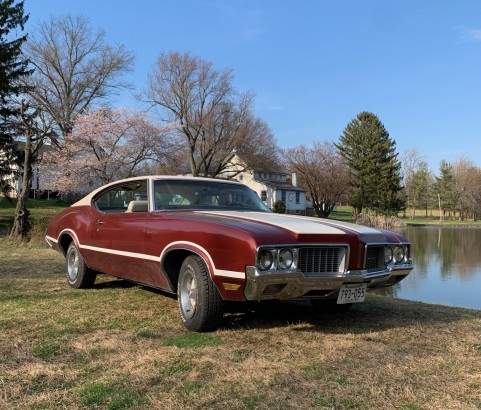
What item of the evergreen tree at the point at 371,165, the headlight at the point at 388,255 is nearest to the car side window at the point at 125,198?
the headlight at the point at 388,255

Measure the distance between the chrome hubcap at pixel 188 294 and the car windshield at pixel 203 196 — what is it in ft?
3.34

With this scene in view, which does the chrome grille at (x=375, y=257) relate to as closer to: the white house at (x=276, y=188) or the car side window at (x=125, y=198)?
the car side window at (x=125, y=198)

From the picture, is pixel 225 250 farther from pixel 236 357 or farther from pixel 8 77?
pixel 8 77

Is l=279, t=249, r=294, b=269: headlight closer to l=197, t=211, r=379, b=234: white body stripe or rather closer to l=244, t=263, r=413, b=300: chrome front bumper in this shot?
l=244, t=263, r=413, b=300: chrome front bumper

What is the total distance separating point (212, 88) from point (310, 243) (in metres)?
41.1

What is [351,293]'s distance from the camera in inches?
171

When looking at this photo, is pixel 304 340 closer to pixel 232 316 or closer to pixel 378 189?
pixel 232 316

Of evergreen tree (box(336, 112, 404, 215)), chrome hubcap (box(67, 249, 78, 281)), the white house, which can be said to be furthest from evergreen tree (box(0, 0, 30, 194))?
evergreen tree (box(336, 112, 404, 215))

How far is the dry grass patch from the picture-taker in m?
2.94

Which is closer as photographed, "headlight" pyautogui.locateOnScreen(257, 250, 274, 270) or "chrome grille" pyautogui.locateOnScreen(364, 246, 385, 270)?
"headlight" pyautogui.locateOnScreen(257, 250, 274, 270)

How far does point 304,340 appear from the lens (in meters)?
4.26

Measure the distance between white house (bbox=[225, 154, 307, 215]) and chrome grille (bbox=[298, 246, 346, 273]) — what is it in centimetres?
5092

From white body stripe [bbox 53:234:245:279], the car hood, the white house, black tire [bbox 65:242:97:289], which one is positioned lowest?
black tire [bbox 65:242:97:289]

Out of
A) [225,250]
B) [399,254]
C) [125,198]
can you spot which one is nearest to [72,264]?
[125,198]
